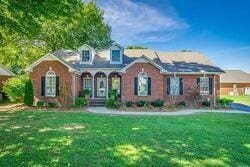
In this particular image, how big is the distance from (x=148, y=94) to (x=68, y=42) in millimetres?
18801

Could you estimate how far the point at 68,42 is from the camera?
123 feet

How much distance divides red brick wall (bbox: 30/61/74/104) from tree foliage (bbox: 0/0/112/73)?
311 centimetres

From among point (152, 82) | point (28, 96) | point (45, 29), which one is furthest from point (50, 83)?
point (45, 29)

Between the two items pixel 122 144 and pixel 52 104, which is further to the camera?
pixel 52 104

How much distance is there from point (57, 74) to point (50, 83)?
3.73ft

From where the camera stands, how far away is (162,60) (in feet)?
90.5

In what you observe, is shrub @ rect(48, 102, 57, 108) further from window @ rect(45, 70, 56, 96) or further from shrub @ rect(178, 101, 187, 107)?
shrub @ rect(178, 101, 187, 107)

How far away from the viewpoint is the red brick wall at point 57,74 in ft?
75.9

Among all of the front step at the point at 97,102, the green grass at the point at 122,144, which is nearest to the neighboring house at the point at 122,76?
the front step at the point at 97,102

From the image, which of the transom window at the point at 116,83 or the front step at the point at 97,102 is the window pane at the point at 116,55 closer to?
the transom window at the point at 116,83

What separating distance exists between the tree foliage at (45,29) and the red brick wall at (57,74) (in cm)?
311

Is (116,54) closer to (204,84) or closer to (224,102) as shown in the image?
(204,84)

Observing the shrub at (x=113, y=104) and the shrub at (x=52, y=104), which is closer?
the shrub at (x=113, y=104)

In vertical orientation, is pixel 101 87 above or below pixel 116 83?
below
